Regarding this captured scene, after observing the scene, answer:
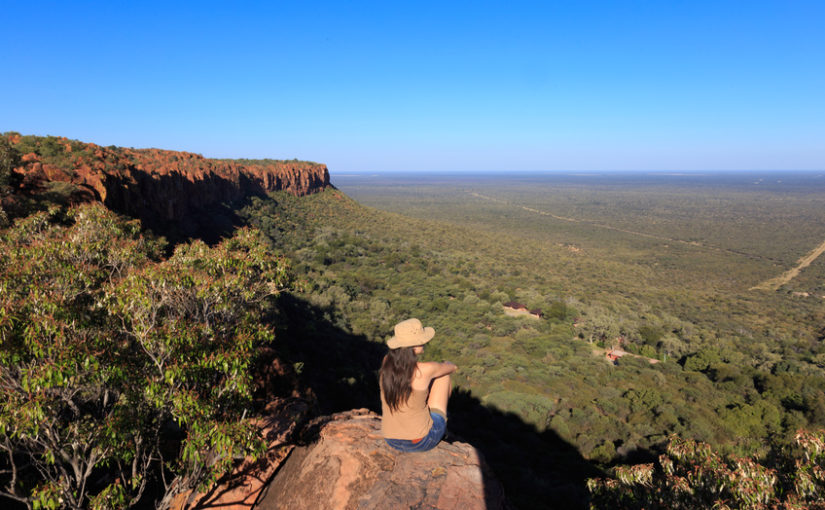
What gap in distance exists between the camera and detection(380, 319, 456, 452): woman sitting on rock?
4012mm

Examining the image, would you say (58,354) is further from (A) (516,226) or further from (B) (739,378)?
(A) (516,226)

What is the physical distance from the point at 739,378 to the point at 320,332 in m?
21.2

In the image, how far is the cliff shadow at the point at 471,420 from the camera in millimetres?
9555

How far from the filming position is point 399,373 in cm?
405

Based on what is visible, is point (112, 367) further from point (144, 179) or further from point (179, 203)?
point (179, 203)

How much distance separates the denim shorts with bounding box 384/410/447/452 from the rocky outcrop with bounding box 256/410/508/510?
23cm

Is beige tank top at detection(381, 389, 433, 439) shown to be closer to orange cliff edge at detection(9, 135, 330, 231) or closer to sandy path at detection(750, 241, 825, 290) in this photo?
orange cliff edge at detection(9, 135, 330, 231)

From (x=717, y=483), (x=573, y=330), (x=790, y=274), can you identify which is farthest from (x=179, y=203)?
(x=790, y=274)

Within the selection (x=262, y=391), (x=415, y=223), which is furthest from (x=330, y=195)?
(x=262, y=391)

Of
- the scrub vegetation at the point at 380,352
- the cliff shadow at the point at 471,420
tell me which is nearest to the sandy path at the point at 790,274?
the scrub vegetation at the point at 380,352

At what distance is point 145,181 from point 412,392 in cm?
2357

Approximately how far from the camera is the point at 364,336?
72.2 feet

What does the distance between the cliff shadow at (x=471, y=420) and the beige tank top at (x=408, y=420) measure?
1209mm

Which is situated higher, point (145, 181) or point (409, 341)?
point (145, 181)
